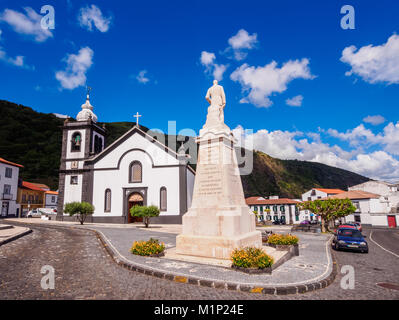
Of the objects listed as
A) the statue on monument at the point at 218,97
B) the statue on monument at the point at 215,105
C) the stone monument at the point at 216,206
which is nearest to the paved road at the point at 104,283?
the stone monument at the point at 216,206

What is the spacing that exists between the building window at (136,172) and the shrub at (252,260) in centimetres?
2414

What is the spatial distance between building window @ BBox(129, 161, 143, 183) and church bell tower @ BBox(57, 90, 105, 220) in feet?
17.9

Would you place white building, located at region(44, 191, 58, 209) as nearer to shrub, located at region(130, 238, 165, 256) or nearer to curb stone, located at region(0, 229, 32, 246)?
curb stone, located at region(0, 229, 32, 246)

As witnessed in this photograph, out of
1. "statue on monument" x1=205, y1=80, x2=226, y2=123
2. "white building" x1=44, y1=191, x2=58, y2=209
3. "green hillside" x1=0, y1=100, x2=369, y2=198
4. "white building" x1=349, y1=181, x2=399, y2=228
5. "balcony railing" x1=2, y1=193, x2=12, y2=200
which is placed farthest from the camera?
"green hillside" x1=0, y1=100, x2=369, y2=198

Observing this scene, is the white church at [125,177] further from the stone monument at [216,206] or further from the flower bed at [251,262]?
the flower bed at [251,262]

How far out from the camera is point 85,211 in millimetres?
26328

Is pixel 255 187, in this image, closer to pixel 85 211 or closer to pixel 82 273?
pixel 85 211

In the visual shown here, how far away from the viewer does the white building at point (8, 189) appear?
41.2 metres

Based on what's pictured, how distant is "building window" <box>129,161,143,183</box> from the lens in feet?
99.6

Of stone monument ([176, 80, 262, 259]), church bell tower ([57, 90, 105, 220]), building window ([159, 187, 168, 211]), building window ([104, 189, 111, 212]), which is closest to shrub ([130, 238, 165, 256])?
stone monument ([176, 80, 262, 259])
